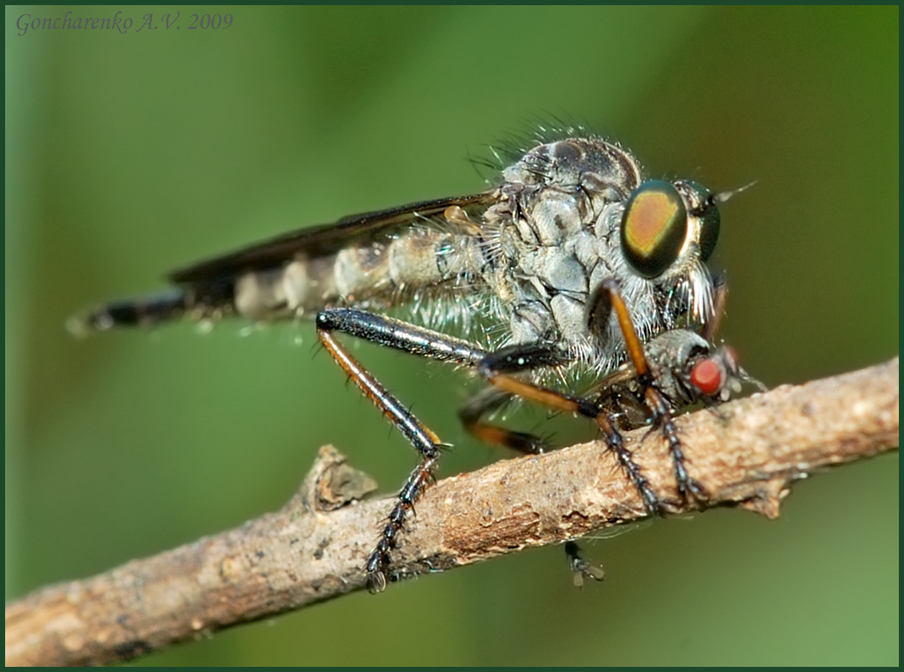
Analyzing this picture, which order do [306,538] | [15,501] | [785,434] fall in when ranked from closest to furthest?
[785,434] < [306,538] < [15,501]

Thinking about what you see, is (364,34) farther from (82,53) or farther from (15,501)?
(15,501)

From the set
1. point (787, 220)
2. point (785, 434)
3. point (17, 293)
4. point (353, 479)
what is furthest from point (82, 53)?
point (785, 434)

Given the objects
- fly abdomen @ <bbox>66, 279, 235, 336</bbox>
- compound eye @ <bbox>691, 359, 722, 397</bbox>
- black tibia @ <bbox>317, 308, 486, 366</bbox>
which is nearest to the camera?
compound eye @ <bbox>691, 359, 722, 397</bbox>

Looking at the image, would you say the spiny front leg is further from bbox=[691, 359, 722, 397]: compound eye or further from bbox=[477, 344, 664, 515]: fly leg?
bbox=[691, 359, 722, 397]: compound eye

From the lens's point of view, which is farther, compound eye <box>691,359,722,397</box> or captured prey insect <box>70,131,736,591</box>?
captured prey insect <box>70,131,736,591</box>

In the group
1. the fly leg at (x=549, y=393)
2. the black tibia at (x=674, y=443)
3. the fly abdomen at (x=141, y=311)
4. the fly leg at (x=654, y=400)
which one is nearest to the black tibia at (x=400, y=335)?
the fly leg at (x=549, y=393)

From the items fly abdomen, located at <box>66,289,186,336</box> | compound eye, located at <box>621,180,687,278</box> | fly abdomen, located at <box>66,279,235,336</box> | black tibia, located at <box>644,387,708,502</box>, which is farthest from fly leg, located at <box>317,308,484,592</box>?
fly abdomen, located at <box>66,289,186,336</box>

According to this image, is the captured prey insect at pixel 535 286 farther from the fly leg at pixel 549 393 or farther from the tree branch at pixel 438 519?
the tree branch at pixel 438 519
